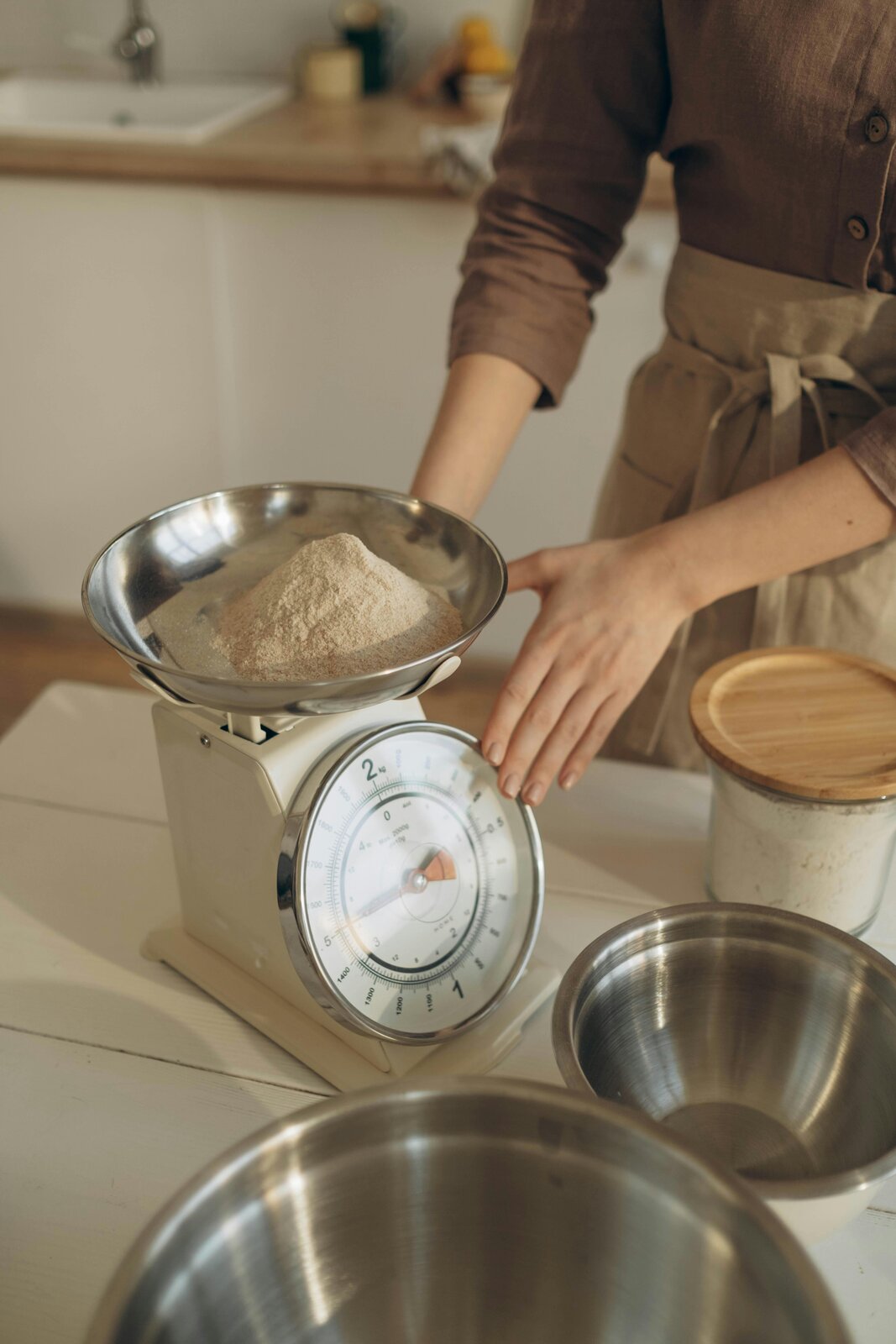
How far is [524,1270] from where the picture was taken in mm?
540

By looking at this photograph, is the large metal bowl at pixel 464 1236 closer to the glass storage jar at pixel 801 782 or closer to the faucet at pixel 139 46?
the glass storage jar at pixel 801 782

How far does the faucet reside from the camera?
7.86 feet

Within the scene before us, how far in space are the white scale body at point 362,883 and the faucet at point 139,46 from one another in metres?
2.20

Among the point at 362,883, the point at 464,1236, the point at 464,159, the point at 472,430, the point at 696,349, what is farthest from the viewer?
the point at 464,159

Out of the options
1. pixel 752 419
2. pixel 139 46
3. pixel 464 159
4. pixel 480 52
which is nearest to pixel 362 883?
pixel 752 419

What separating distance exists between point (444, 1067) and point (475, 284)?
0.66 meters

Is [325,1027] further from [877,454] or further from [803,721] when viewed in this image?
[877,454]

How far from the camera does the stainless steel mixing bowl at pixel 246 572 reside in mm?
582

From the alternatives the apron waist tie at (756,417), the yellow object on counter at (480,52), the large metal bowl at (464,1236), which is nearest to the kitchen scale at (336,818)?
the large metal bowl at (464,1236)

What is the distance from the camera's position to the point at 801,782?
713 mm

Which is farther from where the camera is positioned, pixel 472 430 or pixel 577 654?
pixel 472 430

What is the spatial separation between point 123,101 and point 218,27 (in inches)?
10.2

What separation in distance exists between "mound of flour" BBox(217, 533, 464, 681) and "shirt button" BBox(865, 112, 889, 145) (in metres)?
0.49

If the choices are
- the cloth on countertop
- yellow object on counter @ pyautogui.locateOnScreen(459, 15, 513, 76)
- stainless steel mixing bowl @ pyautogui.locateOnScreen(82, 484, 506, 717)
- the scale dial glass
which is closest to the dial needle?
the scale dial glass
